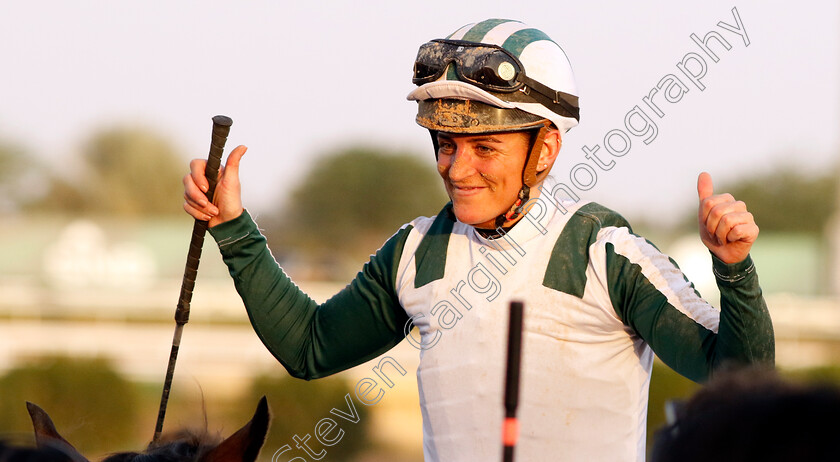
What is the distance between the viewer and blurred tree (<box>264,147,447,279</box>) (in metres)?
48.1

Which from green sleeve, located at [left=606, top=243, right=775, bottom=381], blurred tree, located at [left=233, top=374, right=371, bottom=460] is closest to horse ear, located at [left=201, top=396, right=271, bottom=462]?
green sleeve, located at [left=606, top=243, right=775, bottom=381]

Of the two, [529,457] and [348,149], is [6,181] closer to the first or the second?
[348,149]

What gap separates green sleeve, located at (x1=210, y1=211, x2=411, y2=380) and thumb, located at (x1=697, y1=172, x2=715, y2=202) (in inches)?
38.2

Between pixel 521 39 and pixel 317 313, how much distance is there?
1.06m

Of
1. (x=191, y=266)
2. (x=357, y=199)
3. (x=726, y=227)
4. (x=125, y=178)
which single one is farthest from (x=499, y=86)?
(x=125, y=178)

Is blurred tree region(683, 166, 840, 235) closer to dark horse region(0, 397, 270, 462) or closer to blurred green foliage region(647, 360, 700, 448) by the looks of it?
blurred green foliage region(647, 360, 700, 448)

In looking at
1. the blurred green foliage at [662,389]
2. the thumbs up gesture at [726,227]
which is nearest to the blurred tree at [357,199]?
the blurred green foliage at [662,389]

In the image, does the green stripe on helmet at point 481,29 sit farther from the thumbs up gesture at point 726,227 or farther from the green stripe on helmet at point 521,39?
the thumbs up gesture at point 726,227

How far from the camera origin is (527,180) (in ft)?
9.34

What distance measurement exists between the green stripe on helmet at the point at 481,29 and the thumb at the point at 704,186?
2.73 ft

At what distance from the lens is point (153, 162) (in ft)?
182

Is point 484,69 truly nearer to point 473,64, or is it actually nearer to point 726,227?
point 473,64

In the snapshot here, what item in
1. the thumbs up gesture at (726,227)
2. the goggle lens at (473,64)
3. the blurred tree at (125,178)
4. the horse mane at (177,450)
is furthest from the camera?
the blurred tree at (125,178)

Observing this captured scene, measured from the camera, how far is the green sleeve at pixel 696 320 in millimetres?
2328
